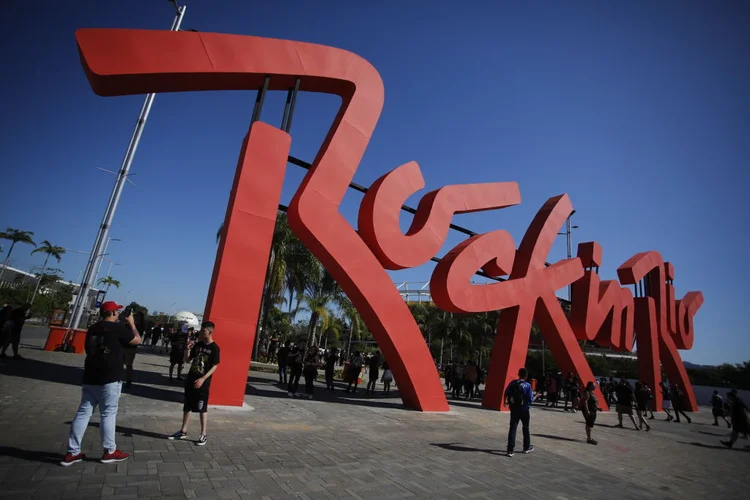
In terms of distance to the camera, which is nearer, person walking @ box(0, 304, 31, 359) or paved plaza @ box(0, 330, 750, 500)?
paved plaza @ box(0, 330, 750, 500)

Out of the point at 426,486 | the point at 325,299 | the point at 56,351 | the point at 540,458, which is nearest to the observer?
the point at 426,486

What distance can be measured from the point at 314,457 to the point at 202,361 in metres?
2.03

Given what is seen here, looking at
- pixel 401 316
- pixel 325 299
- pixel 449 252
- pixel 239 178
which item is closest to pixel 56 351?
pixel 239 178

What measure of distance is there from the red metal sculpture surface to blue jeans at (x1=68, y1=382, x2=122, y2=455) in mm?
3454

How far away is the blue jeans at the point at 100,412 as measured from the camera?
3.82 metres

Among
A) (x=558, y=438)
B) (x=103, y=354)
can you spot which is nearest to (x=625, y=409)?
(x=558, y=438)

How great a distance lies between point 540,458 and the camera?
257 inches

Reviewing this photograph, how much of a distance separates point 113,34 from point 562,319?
51.1 ft

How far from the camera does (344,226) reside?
30.1ft

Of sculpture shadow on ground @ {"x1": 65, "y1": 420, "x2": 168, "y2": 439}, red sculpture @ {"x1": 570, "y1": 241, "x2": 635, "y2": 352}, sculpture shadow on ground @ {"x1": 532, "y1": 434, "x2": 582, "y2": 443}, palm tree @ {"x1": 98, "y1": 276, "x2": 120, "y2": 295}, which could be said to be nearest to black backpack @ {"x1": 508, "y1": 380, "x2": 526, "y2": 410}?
sculpture shadow on ground @ {"x1": 532, "y1": 434, "x2": 582, "y2": 443}

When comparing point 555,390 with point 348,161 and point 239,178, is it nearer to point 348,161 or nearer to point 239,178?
point 348,161

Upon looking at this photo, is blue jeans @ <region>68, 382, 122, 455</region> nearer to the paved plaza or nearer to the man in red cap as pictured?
the man in red cap

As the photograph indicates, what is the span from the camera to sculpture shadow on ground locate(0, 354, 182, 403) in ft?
26.2

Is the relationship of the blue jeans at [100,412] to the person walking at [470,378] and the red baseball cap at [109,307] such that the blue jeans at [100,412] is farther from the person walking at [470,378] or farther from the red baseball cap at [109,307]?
the person walking at [470,378]
